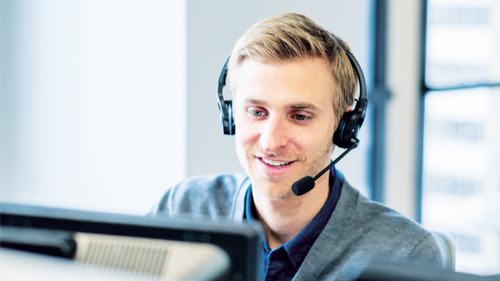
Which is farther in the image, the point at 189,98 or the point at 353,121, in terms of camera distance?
the point at 189,98

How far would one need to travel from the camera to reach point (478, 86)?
2615 mm

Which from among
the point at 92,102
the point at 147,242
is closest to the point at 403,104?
the point at 92,102

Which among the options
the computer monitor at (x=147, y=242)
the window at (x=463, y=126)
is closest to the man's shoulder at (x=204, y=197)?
the computer monitor at (x=147, y=242)

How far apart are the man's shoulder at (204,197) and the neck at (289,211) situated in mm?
104

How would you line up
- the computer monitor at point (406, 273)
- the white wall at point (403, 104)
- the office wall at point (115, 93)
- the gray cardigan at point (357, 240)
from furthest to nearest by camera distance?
1. the white wall at point (403, 104)
2. the office wall at point (115, 93)
3. the gray cardigan at point (357, 240)
4. the computer monitor at point (406, 273)

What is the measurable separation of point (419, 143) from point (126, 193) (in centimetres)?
107

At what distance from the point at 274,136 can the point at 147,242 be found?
0.71 metres

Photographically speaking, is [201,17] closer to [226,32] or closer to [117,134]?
[226,32]

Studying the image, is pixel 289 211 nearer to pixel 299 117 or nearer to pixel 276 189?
pixel 276 189

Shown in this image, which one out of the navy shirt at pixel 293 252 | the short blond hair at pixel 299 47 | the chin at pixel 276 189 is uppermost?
the short blond hair at pixel 299 47

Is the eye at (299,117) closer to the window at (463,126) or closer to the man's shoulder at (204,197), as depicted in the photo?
the man's shoulder at (204,197)

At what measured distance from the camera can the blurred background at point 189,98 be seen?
78.2 inches

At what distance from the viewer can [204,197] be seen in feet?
5.02

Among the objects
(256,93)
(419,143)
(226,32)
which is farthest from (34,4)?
(419,143)
